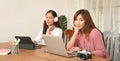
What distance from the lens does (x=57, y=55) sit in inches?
83.2

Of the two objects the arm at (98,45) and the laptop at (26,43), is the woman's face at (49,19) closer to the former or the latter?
the laptop at (26,43)

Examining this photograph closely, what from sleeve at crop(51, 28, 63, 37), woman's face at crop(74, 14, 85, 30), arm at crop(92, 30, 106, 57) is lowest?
arm at crop(92, 30, 106, 57)

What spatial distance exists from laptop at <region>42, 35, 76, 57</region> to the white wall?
1.92m

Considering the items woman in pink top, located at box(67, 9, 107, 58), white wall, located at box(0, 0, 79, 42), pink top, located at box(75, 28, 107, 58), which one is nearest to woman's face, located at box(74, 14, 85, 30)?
woman in pink top, located at box(67, 9, 107, 58)

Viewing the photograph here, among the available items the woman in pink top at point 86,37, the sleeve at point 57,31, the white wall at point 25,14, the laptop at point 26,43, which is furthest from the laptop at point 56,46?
the white wall at point 25,14

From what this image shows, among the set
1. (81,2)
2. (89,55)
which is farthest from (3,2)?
(89,55)

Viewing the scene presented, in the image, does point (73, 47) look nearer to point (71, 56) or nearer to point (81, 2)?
point (71, 56)

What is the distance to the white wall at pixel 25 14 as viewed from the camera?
13.0 ft

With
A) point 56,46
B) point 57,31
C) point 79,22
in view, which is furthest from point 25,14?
point 56,46

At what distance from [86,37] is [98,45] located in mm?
190

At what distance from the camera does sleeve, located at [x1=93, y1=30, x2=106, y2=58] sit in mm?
2178

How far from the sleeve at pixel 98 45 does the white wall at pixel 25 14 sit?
1973 millimetres

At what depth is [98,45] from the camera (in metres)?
2.23

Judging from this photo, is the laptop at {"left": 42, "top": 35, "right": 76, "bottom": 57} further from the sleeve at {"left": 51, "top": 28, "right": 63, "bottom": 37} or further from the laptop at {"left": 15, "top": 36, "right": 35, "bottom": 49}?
the sleeve at {"left": 51, "top": 28, "right": 63, "bottom": 37}
